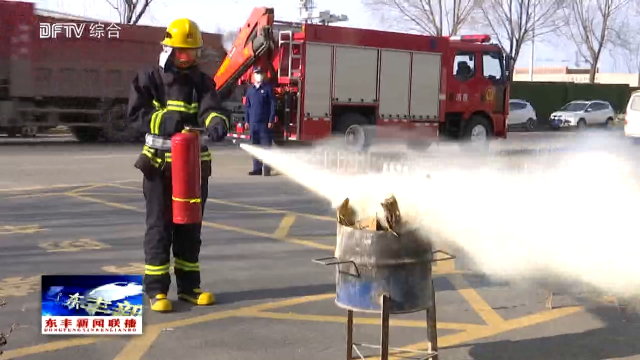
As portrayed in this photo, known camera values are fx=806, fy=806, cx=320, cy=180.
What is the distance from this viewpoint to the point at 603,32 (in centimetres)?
5125

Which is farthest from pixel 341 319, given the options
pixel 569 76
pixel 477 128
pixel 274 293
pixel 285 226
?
pixel 569 76

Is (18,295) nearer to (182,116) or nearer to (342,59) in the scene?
(182,116)

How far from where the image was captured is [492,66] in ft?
62.9

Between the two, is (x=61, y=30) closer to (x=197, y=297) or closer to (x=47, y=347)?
(x=197, y=297)

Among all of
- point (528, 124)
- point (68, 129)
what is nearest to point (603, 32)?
point (528, 124)

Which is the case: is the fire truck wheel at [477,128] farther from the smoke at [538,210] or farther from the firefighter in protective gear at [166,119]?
the firefighter in protective gear at [166,119]

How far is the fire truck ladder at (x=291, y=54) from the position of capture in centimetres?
1639

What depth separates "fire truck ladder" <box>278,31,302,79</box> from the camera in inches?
645

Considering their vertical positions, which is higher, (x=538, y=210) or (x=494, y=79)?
(x=494, y=79)

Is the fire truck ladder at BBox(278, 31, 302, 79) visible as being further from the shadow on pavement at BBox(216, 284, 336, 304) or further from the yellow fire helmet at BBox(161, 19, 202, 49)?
the yellow fire helmet at BBox(161, 19, 202, 49)

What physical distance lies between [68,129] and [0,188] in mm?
11006

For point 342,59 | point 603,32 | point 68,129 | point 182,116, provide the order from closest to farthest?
point 182,116 < point 342,59 < point 68,129 < point 603,32

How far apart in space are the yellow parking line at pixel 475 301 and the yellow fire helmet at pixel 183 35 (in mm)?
2794

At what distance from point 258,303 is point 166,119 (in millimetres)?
1558
